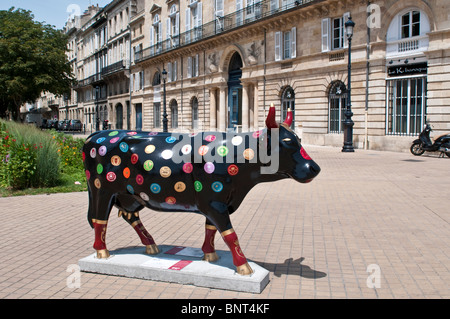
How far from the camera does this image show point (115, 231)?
249 inches

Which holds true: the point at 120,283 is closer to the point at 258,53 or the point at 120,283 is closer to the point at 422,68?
the point at 422,68

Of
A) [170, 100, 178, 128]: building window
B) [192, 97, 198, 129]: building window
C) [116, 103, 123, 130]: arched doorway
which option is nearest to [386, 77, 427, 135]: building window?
[192, 97, 198, 129]: building window

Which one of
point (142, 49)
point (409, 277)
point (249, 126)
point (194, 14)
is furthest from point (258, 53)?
point (409, 277)

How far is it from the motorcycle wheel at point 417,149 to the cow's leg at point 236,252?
1586cm

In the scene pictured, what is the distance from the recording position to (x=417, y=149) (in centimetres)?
1789

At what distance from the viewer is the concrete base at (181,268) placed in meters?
3.96

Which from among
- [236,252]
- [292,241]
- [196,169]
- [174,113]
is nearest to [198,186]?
[196,169]

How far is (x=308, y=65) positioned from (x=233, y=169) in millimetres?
21422

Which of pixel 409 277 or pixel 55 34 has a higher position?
pixel 55 34

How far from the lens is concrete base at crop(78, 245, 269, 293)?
3.96 meters

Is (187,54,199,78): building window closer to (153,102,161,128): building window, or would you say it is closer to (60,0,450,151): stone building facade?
(60,0,450,151): stone building facade

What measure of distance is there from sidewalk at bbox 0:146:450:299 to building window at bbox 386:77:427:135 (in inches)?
411
